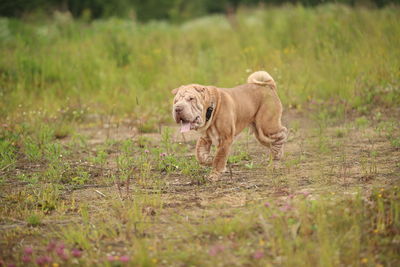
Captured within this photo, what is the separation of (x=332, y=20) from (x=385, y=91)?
9.42 ft

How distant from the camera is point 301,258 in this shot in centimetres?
374

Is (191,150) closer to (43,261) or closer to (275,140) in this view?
(275,140)

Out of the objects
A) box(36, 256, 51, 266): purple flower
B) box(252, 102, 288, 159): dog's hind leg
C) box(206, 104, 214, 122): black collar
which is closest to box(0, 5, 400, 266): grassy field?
box(36, 256, 51, 266): purple flower

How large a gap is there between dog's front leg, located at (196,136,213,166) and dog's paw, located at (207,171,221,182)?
24 cm

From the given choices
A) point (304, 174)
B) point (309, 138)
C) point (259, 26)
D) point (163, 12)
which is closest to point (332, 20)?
point (259, 26)

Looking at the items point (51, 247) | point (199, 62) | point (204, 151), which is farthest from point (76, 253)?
point (199, 62)

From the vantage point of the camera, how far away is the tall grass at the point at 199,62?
31.0 feet

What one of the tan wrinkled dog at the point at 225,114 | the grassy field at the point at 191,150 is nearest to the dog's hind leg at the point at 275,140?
the tan wrinkled dog at the point at 225,114

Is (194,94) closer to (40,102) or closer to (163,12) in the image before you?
(40,102)

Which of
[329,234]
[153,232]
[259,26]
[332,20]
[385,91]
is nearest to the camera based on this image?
[329,234]

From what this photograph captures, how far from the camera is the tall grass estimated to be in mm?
9445

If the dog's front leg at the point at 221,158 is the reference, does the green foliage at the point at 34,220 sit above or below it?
below

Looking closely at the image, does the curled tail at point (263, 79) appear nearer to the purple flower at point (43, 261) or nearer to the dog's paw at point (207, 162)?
the dog's paw at point (207, 162)

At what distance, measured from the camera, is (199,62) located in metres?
11.0
